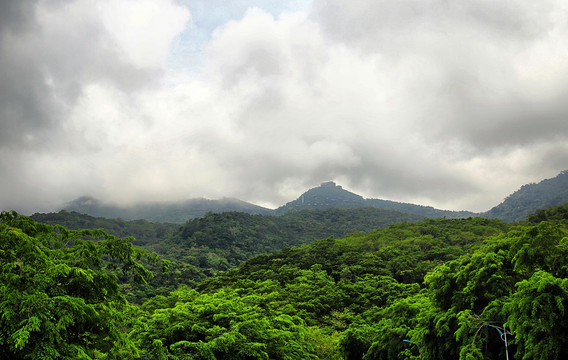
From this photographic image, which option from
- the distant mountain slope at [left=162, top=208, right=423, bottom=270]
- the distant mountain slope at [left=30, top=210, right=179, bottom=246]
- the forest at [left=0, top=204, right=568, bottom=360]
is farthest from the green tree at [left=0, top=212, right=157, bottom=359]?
the distant mountain slope at [left=30, top=210, right=179, bottom=246]

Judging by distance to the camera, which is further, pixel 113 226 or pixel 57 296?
pixel 113 226

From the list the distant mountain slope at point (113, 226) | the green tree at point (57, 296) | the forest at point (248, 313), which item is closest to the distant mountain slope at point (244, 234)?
the distant mountain slope at point (113, 226)

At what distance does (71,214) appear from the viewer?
16575 cm

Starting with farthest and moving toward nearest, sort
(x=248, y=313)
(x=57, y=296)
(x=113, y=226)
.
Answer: (x=113, y=226) → (x=248, y=313) → (x=57, y=296)

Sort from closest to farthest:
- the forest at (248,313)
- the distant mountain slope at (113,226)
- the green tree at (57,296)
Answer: the green tree at (57,296) < the forest at (248,313) < the distant mountain slope at (113,226)

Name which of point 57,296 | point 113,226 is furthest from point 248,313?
point 113,226

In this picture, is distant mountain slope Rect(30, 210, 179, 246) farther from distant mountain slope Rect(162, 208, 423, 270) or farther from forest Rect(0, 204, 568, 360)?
forest Rect(0, 204, 568, 360)

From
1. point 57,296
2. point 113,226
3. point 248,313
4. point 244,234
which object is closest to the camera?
point 57,296

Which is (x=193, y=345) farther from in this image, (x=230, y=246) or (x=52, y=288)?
(x=230, y=246)

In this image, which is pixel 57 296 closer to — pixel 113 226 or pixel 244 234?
pixel 244 234

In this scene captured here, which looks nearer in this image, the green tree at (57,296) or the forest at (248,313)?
the green tree at (57,296)

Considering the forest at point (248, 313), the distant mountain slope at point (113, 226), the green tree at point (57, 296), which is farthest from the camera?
the distant mountain slope at point (113, 226)

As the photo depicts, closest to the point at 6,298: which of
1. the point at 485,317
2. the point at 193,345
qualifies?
the point at 193,345

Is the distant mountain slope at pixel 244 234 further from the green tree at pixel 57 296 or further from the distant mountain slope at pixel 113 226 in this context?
the green tree at pixel 57 296
